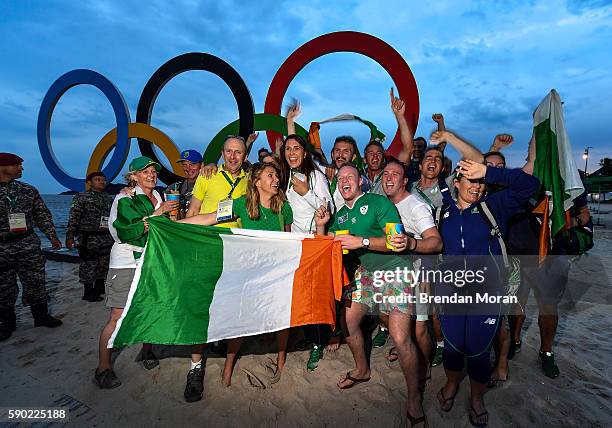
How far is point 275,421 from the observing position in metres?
2.77

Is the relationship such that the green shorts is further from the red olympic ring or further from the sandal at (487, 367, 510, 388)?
the red olympic ring

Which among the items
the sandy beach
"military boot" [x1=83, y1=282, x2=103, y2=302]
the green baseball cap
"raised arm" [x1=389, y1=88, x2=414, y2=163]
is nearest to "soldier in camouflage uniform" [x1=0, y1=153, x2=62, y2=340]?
the sandy beach

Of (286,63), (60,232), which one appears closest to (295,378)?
(286,63)

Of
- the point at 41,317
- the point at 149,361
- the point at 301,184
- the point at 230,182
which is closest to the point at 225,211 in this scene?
the point at 230,182

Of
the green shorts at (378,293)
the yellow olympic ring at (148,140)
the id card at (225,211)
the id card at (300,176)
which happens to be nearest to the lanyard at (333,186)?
the id card at (300,176)

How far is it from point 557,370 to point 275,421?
305cm

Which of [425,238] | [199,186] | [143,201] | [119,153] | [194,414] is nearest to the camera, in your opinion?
[425,238]

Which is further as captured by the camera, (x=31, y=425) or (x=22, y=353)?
(x=22, y=353)

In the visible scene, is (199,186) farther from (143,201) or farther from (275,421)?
(275,421)

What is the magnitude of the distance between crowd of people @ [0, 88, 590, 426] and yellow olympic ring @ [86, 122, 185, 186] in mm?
4576

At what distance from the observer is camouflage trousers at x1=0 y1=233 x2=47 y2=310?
4402mm

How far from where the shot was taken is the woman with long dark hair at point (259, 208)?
125 inches

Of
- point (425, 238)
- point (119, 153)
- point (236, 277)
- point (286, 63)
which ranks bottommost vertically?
point (236, 277)

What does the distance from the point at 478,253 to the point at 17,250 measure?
19.3 feet
